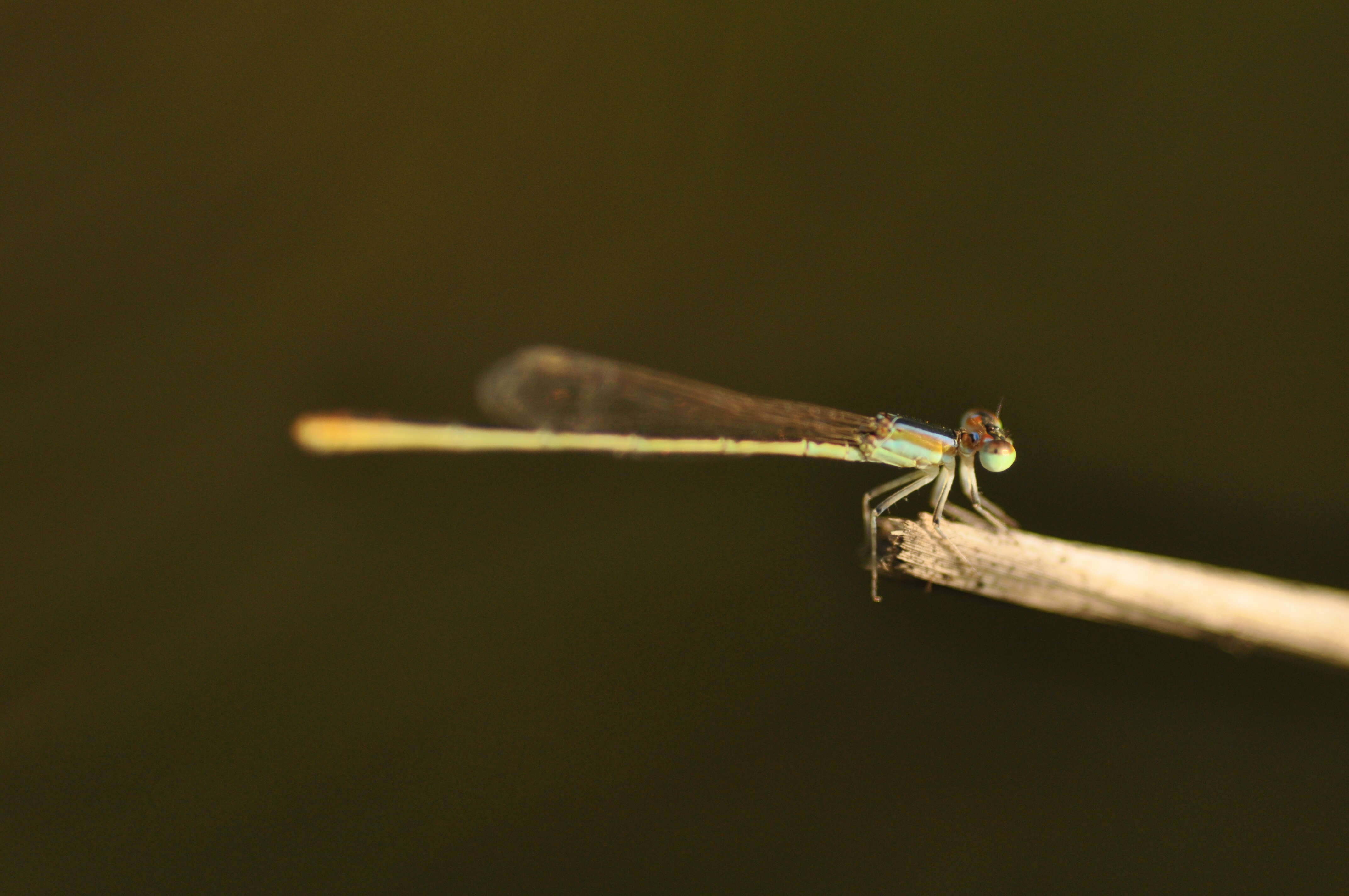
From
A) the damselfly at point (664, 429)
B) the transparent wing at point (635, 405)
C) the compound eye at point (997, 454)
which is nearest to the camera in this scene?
the compound eye at point (997, 454)

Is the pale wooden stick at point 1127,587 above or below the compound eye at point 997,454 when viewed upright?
below

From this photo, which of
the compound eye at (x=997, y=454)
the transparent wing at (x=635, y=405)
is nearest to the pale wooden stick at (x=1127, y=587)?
the compound eye at (x=997, y=454)

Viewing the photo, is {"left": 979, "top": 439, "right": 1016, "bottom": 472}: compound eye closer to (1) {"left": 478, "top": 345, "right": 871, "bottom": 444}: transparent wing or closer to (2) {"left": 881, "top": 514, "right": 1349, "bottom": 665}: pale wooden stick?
(1) {"left": 478, "top": 345, "right": 871, "bottom": 444}: transparent wing

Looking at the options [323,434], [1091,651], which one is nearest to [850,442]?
[1091,651]

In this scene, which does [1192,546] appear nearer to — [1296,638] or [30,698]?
[1296,638]

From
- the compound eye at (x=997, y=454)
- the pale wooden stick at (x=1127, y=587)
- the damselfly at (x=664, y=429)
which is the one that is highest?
the damselfly at (x=664, y=429)

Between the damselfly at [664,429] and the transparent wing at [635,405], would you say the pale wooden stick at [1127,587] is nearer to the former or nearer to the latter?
the damselfly at [664,429]

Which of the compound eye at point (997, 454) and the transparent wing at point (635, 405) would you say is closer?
the compound eye at point (997, 454)

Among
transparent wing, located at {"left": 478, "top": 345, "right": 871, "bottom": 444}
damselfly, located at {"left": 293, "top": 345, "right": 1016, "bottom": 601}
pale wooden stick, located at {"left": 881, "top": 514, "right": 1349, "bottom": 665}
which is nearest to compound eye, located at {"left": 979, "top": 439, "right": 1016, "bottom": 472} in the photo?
damselfly, located at {"left": 293, "top": 345, "right": 1016, "bottom": 601}
